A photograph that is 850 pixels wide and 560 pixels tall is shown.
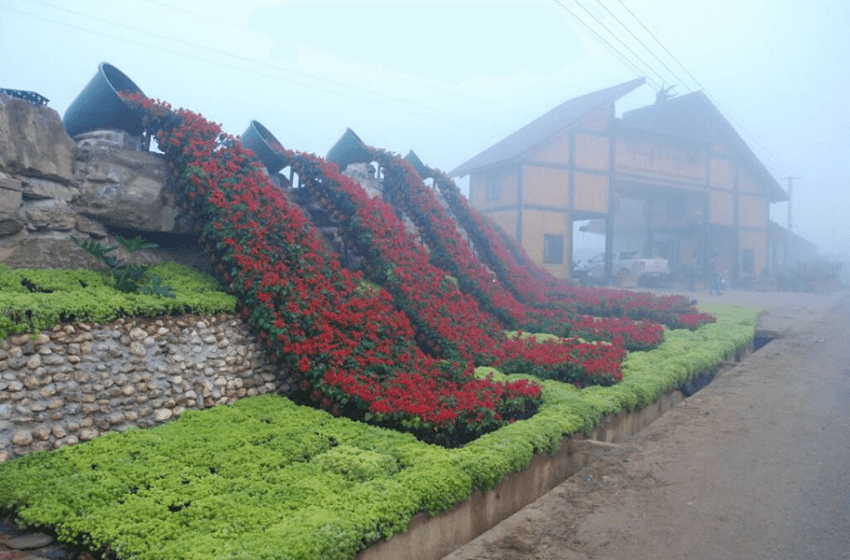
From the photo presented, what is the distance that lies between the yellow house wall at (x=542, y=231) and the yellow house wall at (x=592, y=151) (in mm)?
2603

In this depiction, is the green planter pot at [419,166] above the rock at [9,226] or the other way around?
above

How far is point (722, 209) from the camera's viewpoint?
31094 mm

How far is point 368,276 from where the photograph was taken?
9484 mm

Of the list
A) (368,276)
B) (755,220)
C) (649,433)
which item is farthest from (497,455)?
(755,220)

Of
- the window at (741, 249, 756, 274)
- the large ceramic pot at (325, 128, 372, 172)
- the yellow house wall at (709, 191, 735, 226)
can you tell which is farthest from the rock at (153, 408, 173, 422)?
the window at (741, 249, 756, 274)

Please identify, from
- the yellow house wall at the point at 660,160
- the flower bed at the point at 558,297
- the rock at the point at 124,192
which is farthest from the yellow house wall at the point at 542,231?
the rock at the point at 124,192

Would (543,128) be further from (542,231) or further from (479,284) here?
(479,284)

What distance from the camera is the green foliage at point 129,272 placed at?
6.16 meters

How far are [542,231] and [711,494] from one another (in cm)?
2018

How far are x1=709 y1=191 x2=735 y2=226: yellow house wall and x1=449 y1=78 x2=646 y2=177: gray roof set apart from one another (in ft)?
28.9

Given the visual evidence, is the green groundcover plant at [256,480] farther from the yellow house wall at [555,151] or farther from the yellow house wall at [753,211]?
the yellow house wall at [753,211]

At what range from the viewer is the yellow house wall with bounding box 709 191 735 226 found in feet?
101

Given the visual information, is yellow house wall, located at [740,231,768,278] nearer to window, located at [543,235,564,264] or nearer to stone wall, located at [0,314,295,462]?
window, located at [543,235,564,264]

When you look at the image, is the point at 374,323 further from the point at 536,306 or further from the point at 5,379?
the point at 536,306
